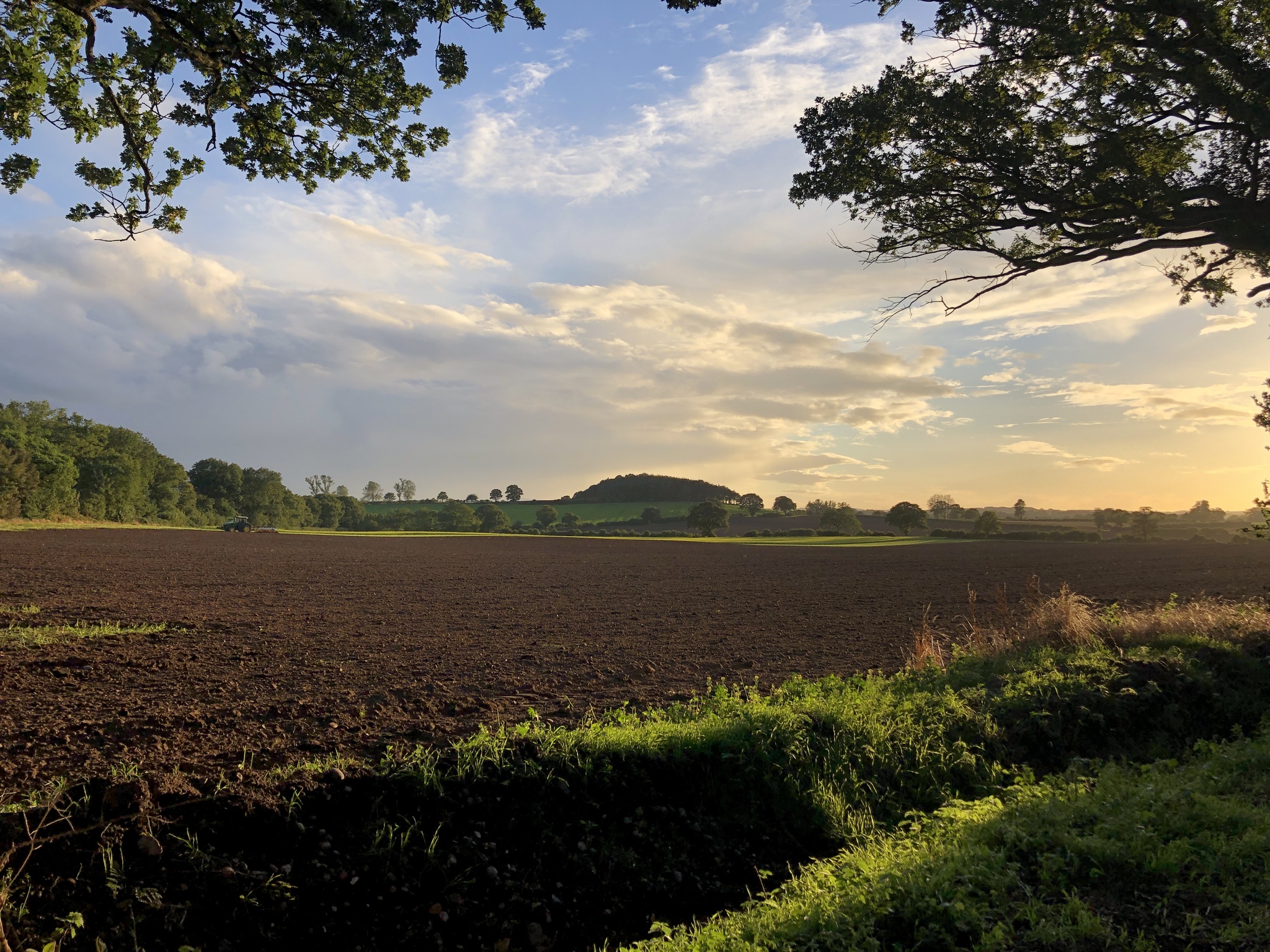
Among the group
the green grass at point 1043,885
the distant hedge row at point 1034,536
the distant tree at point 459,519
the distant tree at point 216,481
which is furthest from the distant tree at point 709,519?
the green grass at point 1043,885

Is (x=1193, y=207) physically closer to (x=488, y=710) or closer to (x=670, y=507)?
(x=488, y=710)

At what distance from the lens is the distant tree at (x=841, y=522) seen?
96250 mm

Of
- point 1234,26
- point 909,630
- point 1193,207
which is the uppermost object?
point 1234,26

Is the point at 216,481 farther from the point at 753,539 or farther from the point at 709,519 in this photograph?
the point at 753,539

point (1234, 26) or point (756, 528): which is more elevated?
point (1234, 26)

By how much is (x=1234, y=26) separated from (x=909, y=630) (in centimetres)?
1256

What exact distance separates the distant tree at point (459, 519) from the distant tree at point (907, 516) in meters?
59.3

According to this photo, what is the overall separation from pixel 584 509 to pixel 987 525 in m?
66.0

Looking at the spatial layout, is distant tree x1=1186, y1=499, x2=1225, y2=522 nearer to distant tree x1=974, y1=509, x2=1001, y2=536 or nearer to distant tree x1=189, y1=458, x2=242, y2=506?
distant tree x1=974, y1=509, x2=1001, y2=536

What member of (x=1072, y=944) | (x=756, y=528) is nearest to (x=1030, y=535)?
(x=756, y=528)

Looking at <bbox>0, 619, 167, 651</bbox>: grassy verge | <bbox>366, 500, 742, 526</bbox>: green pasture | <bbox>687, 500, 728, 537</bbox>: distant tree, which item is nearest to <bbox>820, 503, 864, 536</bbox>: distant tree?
<bbox>687, 500, 728, 537</bbox>: distant tree

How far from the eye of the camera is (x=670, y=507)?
12838 cm

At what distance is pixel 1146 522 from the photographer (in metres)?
91.2

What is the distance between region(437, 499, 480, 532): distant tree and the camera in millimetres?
104125
